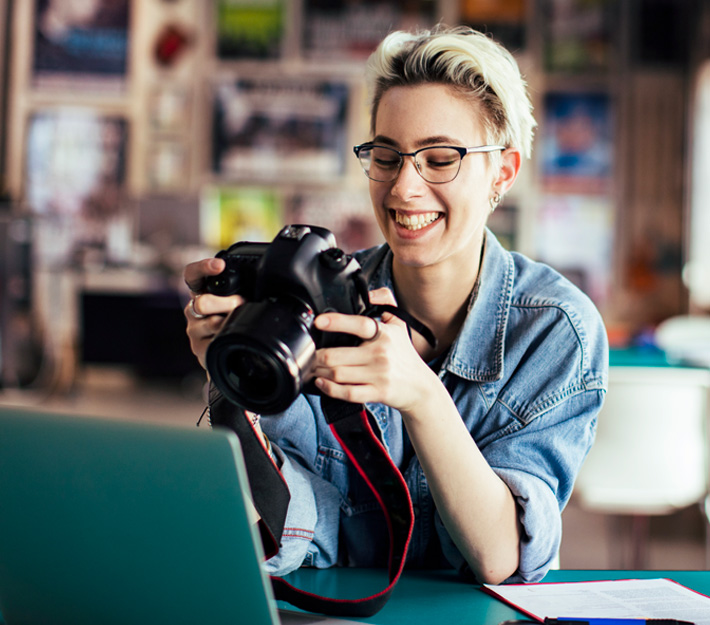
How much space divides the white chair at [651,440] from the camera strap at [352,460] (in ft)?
4.34

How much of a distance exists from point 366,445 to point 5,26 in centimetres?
568

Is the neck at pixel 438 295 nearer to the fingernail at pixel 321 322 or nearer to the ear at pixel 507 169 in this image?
the ear at pixel 507 169

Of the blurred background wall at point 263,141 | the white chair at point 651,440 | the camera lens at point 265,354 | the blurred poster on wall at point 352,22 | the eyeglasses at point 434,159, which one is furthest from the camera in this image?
the blurred poster on wall at point 352,22

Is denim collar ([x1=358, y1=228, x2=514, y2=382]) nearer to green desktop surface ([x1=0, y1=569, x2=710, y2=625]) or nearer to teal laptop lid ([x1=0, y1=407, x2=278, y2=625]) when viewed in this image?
green desktop surface ([x1=0, y1=569, x2=710, y2=625])

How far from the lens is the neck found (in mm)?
1083

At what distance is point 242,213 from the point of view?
550cm

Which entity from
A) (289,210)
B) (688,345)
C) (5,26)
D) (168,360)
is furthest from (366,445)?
(5,26)

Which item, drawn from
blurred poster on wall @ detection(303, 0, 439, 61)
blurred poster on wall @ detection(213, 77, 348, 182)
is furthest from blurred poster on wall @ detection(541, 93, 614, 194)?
blurred poster on wall @ detection(213, 77, 348, 182)

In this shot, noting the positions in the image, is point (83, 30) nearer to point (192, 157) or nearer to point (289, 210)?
point (192, 157)

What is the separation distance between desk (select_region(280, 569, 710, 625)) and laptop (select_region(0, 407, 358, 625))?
0.75 ft

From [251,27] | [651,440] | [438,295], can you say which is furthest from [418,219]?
[251,27]

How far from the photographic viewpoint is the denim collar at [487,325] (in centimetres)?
98

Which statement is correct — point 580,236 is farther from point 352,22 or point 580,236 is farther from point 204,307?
point 204,307

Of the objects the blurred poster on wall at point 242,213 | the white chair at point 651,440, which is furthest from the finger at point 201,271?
the blurred poster on wall at point 242,213
